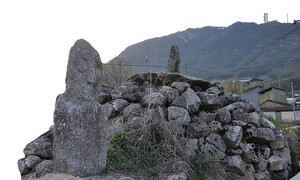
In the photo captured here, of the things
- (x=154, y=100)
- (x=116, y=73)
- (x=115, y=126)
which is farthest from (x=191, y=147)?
(x=116, y=73)

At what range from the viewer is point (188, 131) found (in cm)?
579

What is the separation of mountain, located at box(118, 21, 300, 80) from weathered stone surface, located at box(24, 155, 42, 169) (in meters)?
47.5

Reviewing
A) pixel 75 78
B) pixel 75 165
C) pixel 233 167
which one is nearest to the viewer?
pixel 75 165

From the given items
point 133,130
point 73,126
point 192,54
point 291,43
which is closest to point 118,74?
point 133,130

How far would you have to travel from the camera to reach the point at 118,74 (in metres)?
20.7

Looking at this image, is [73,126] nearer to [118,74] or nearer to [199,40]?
[118,74]

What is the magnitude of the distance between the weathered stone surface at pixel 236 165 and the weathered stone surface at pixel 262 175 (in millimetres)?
603

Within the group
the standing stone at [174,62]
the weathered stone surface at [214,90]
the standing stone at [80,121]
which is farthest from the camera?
the standing stone at [174,62]

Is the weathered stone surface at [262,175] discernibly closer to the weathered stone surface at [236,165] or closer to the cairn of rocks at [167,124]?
the cairn of rocks at [167,124]

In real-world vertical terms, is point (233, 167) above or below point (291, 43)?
below

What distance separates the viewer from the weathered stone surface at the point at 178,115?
568 cm

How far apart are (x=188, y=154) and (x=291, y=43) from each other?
9819 centimetres

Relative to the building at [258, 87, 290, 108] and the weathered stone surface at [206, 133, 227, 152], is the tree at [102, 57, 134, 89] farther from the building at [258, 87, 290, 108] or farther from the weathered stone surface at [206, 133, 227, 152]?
the building at [258, 87, 290, 108]

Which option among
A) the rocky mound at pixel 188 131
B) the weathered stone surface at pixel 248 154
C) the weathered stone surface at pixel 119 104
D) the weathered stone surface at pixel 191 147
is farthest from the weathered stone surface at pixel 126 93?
the weathered stone surface at pixel 248 154
